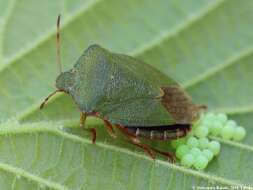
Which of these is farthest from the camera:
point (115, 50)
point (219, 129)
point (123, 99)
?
point (115, 50)

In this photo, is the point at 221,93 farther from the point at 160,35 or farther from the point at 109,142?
the point at 109,142

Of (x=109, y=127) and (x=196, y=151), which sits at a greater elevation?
(x=109, y=127)

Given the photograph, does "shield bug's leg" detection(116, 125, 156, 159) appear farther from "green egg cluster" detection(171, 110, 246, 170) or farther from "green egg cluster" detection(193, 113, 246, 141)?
"green egg cluster" detection(193, 113, 246, 141)

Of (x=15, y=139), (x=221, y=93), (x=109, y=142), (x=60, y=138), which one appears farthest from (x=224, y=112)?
(x=15, y=139)

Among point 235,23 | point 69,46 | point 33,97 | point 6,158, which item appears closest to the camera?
point 6,158

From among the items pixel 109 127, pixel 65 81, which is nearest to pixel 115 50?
pixel 65 81

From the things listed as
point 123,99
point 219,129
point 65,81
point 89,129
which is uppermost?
point 65,81

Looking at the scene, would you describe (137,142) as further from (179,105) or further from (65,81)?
(65,81)
